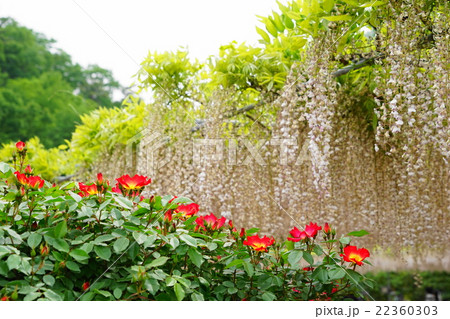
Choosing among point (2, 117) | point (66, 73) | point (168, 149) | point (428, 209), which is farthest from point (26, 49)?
point (428, 209)

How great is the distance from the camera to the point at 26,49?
35.8 feet

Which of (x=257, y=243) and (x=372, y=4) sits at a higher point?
(x=372, y=4)

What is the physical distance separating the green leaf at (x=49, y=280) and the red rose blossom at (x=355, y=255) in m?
0.79

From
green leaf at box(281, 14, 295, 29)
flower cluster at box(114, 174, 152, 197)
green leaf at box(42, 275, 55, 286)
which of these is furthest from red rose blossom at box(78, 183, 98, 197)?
green leaf at box(281, 14, 295, 29)

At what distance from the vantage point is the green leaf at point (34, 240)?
965 mm

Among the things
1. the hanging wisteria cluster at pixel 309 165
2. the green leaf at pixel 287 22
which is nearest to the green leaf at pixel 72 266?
the hanging wisteria cluster at pixel 309 165

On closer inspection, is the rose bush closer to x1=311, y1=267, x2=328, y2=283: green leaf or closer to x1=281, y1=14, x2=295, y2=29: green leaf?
x1=311, y1=267, x2=328, y2=283: green leaf

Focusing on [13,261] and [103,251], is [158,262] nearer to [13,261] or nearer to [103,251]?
[103,251]

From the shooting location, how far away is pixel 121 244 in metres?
1.00

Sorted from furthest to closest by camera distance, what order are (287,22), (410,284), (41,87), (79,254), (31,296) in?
(41,87)
(410,284)
(287,22)
(79,254)
(31,296)

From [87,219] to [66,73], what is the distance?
472 inches

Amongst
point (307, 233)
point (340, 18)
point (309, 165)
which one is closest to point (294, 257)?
point (307, 233)

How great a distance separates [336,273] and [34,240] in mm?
817
